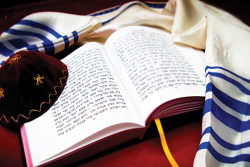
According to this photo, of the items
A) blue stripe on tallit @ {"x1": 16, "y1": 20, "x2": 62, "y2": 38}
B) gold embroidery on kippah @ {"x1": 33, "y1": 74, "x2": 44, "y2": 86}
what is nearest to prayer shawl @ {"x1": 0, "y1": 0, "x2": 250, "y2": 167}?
blue stripe on tallit @ {"x1": 16, "y1": 20, "x2": 62, "y2": 38}

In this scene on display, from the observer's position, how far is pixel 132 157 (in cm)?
37

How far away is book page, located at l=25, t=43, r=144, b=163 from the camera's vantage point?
333 mm

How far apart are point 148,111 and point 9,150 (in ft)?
0.94

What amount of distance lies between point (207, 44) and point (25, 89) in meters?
0.44

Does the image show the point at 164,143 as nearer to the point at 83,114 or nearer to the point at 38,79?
the point at 83,114

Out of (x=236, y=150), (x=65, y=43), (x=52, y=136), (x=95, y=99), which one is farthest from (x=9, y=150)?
(x=236, y=150)

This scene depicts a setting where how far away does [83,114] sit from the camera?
357 mm

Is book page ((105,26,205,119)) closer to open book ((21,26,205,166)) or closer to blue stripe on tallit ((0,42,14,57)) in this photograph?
open book ((21,26,205,166))

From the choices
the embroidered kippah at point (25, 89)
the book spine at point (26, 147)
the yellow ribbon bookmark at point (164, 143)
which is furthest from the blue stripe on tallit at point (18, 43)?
the yellow ribbon bookmark at point (164, 143)

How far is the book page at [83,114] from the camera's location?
0.33 m

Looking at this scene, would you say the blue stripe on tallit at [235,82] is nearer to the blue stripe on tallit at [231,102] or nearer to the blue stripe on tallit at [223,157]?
the blue stripe on tallit at [231,102]

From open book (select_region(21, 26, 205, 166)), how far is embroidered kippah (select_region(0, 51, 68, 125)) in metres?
0.02

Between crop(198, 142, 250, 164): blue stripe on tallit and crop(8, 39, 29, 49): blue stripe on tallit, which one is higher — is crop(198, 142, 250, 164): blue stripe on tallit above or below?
below

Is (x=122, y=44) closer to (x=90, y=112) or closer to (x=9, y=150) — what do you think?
(x=90, y=112)
